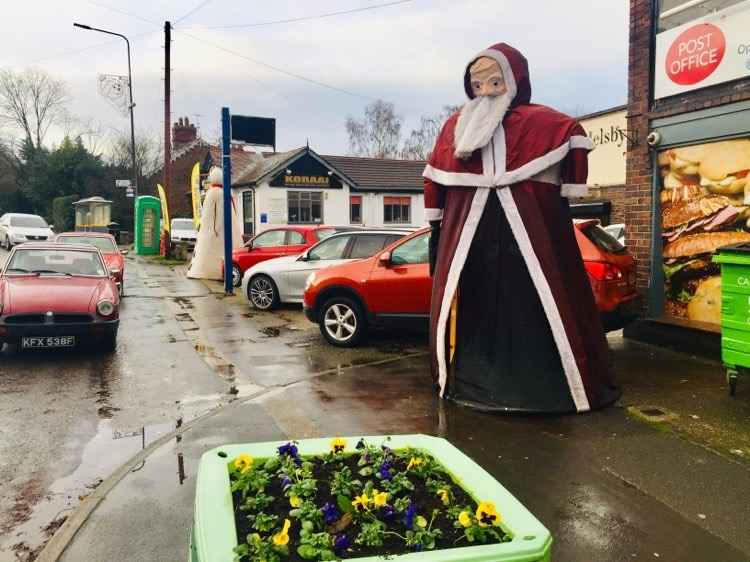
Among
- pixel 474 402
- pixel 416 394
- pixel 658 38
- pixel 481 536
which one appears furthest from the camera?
pixel 658 38

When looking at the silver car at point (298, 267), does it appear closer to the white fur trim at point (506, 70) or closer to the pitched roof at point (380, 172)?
the white fur trim at point (506, 70)

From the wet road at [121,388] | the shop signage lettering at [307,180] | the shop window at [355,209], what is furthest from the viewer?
the shop window at [355,209]

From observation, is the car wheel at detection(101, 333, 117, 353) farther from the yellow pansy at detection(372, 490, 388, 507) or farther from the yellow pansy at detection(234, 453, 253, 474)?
the yellow pansy at detection(372, 490, 388, 507)

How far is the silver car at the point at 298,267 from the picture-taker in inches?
440

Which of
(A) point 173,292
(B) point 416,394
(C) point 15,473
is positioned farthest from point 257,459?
(A) point 173,292

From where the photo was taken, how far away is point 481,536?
6.34 ft

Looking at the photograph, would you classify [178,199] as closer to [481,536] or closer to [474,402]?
[474,402]

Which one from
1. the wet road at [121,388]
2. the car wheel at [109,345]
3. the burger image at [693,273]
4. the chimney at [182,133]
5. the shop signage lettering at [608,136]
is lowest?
the wet road at [121,388]

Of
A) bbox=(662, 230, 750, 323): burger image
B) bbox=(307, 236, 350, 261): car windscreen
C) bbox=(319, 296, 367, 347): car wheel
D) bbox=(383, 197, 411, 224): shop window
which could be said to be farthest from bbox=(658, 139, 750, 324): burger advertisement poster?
bbox=(383, 197, 411, 224): shop window

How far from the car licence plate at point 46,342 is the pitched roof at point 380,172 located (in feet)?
85.7

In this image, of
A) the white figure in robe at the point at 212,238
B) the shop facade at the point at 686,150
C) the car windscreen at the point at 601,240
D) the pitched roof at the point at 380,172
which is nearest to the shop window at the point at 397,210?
the pitched roof at the point at 380,172

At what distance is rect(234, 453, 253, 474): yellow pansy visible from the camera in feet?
7.80

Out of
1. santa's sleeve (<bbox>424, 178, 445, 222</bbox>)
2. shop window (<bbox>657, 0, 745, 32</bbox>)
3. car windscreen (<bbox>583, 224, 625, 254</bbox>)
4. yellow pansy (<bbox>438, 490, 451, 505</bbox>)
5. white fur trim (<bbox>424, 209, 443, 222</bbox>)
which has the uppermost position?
shop window (<bbox>657, 0, 745, 32</bbox>)

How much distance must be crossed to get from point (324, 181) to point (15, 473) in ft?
95.2
